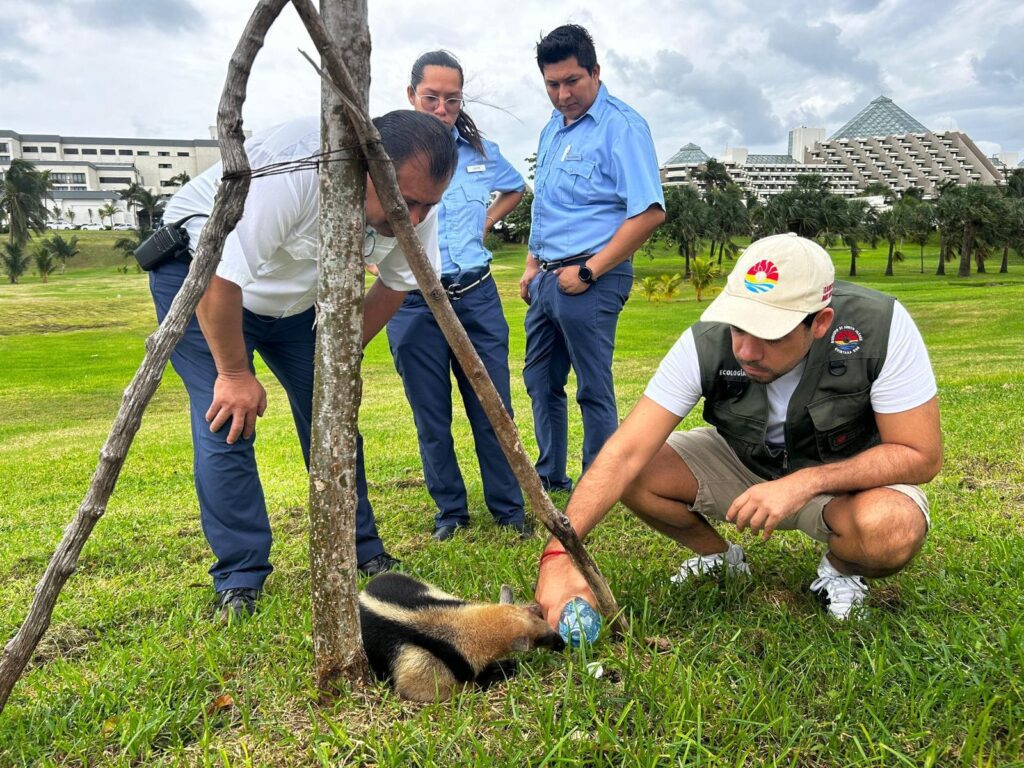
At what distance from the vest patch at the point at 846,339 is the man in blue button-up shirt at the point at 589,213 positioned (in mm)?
1842

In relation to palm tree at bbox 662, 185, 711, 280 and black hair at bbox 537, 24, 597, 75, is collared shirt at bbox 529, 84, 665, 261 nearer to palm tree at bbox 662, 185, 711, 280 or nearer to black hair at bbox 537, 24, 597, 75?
black hair at bbox 537, 24, 597, 75

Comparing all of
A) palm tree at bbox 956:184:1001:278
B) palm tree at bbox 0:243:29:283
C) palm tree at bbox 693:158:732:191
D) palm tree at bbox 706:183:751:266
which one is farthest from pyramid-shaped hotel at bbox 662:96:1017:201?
palm tree at bbox 0:243:29:283

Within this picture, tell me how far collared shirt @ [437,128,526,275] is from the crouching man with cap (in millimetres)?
1917

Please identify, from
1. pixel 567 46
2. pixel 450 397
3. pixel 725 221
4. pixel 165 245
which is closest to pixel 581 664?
pixel 165 245

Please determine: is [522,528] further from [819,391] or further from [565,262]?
[819,391]

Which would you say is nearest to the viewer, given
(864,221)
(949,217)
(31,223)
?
(949,217)

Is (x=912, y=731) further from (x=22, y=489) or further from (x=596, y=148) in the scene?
(x=22, y=489)

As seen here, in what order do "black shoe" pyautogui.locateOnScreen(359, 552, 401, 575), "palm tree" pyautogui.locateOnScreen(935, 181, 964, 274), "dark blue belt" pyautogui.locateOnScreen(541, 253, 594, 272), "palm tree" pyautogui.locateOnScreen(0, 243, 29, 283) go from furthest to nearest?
"palm tree" pyautogui.locateOnScreen(0, 243, 29, 283) < "palm tree" pyautogui.locateOnScreen(935, 181, 964, 274) < "dark blue belt" pyautogui.locateOnScreen(541, 253, 594, 272) < "black shoe" pyautogui.locateOnScreen(359, 552, 401, 575)

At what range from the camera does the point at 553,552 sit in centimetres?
295

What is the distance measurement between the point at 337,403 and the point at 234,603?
4.73 feet

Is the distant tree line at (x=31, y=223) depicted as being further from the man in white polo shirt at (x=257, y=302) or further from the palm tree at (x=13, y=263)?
the man in white polo shirt at (x=257, y=302)

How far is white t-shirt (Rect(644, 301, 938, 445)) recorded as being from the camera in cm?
289

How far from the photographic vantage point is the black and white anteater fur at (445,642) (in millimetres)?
2617

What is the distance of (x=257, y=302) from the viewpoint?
11.4 feet
